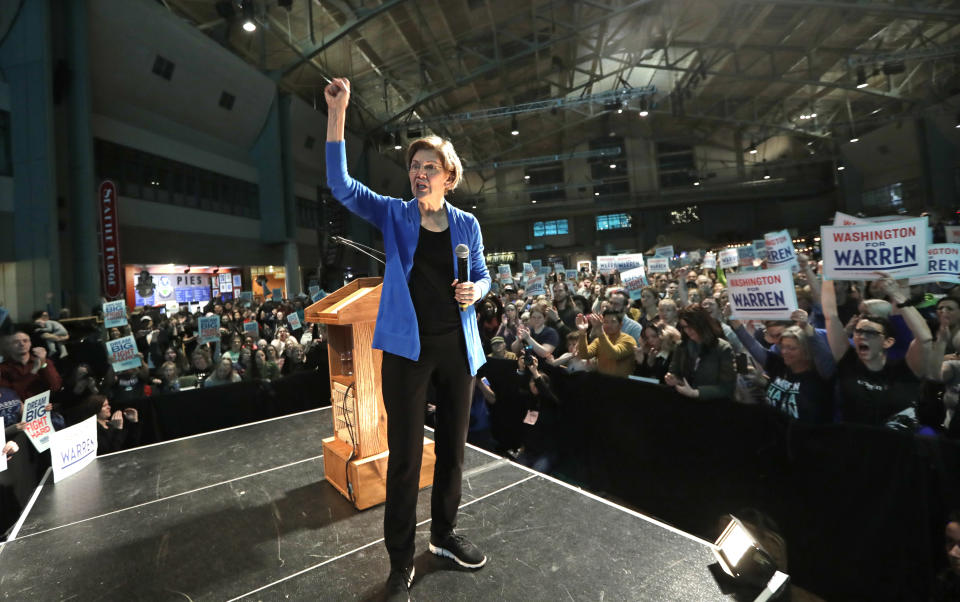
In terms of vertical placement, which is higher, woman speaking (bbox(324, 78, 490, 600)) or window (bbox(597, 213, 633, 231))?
window (bbox(597, 213, 633, 231))

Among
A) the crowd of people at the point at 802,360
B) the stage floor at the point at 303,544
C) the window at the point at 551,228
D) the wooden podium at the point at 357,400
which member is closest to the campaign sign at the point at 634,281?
the crowd of people at the point at 802,360

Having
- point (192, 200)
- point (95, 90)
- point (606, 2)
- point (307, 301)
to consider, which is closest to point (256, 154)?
point (192, 200)

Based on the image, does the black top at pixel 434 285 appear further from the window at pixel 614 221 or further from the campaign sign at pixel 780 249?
the window at pixel 614 221

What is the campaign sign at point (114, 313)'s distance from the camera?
644cm

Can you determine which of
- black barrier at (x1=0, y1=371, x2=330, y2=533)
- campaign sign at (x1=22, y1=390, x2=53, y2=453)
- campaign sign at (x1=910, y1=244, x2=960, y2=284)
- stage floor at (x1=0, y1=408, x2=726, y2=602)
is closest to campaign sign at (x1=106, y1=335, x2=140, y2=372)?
black barrier at (x1=0, y1=371, x2=330, y2=533)

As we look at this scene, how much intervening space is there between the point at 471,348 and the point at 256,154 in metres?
17.6

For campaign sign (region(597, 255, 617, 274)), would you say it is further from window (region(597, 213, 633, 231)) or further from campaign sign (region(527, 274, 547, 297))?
window (region(597, 213, 633, 231))

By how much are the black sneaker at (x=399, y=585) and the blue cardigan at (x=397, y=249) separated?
2.37 feet

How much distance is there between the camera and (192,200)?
14094 millimetres

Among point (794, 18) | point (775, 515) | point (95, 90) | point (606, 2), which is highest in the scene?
point (606, 2)

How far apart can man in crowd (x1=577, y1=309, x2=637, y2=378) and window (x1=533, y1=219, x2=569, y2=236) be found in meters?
27.7

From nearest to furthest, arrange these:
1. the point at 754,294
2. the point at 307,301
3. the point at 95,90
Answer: the point at 754,294 < the point at 95,90 < the point at 307,301

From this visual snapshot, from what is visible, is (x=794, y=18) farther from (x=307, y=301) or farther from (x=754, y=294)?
(x=307, y=301)

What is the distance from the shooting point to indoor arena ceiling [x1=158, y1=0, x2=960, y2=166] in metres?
12.9
